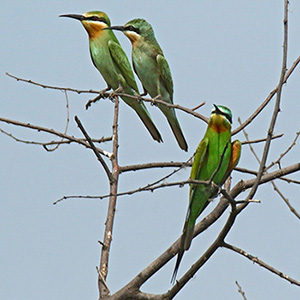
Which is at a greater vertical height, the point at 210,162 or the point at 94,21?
the point at 94,21

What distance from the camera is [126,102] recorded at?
5965mm

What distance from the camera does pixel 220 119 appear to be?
153 inches

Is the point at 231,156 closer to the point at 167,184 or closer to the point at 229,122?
the point at 229,122

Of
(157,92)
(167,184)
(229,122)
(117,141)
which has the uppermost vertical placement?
(157,92)

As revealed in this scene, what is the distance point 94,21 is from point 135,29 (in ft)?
1.52

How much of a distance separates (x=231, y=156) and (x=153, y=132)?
2306 millimetres

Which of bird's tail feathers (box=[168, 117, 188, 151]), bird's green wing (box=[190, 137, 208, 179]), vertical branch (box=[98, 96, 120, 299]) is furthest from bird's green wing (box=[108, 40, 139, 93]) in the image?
bird's green wing (box=[190, 137, 208, 179])

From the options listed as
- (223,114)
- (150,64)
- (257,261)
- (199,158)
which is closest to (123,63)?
(150,64)

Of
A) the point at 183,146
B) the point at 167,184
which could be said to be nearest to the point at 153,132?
the point at 183,146

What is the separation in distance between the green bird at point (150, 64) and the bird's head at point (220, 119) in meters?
1.93

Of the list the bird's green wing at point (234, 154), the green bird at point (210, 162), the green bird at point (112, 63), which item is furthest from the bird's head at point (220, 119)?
the green bird at point (112, 63)

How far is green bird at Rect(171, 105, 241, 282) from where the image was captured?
3.62m

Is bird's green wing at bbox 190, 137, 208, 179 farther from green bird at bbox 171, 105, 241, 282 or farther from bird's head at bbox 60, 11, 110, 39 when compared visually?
bird's head at bbox 60, 11, 110, 39

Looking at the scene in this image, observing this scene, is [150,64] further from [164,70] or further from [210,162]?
[210,162]
